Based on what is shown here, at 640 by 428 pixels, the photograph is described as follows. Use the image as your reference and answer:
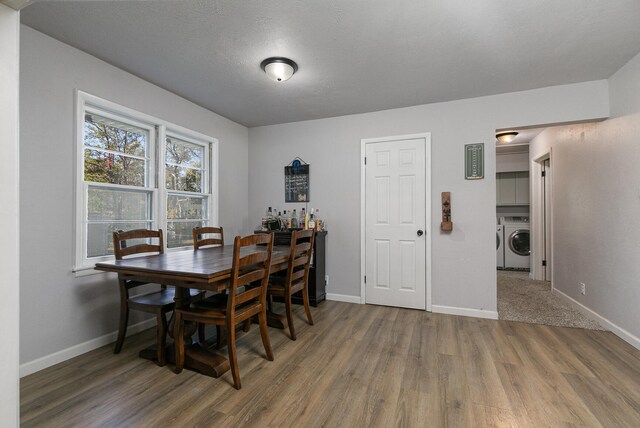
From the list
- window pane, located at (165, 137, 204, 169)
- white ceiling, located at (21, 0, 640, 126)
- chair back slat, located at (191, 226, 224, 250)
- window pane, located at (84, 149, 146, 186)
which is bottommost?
chair back slat, located at (191, 226, 224, 250)

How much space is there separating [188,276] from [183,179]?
1984 mm

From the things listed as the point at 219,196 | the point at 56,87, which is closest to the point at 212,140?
the point at 219,196

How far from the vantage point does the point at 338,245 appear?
3.85 meters

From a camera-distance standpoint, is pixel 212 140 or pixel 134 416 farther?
pixel 212 140

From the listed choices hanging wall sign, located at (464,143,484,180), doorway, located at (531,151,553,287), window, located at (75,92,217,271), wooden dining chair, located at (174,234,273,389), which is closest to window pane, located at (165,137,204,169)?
window, located at (75,92,217,271)

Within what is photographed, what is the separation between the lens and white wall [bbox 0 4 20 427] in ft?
3.46

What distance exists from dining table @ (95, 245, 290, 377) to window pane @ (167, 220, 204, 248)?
0.82 m

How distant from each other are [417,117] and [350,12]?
6.21 ft

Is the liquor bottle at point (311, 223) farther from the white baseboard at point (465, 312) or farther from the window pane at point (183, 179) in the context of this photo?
the white baseboard at point (465, 312)

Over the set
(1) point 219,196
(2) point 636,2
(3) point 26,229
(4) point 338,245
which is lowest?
(4) point 338,245

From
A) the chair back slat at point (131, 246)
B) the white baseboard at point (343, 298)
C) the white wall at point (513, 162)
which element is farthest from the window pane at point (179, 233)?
A: the white wall at point (513, 162)

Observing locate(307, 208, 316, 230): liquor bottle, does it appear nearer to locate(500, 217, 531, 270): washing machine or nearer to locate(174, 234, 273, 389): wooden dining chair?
locate(174, 234, 273, 389): wooden dining chair

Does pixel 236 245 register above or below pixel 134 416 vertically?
above

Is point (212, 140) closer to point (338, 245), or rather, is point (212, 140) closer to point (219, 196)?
point (219, 196)
